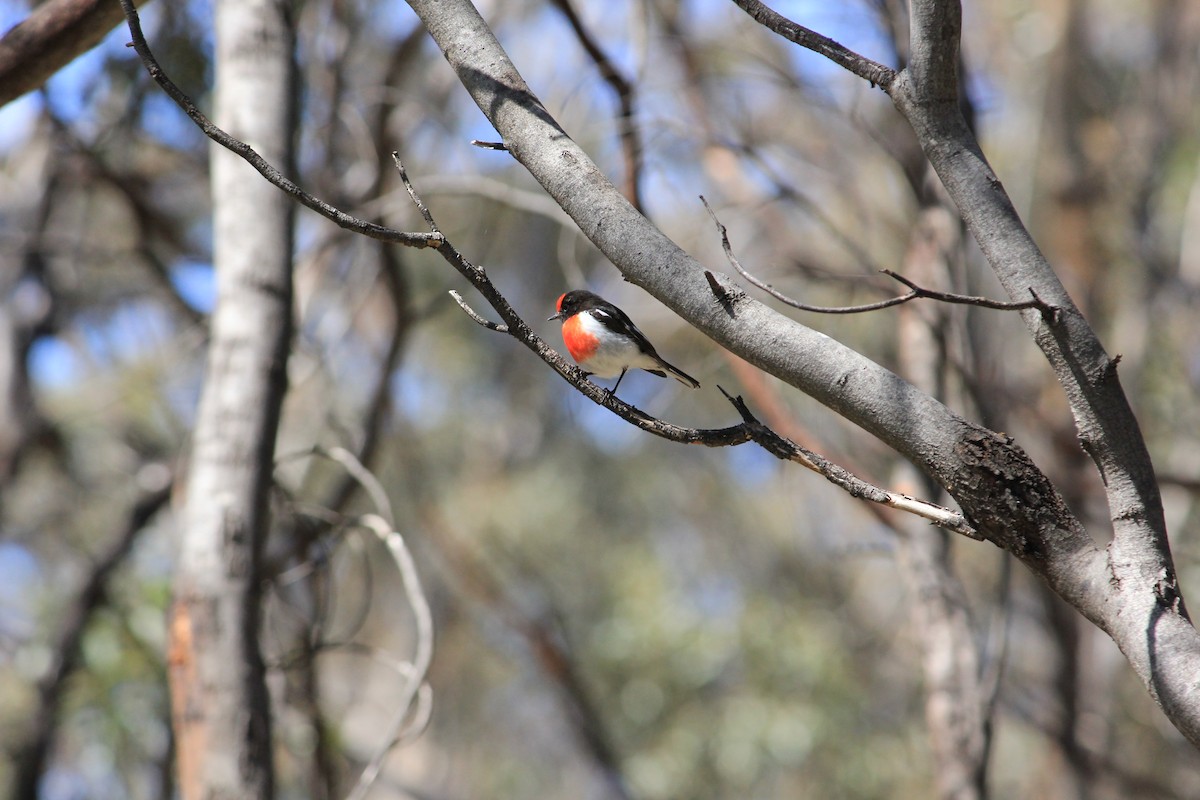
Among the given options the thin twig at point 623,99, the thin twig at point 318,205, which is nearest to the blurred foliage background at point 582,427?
the thin twig at point 623,99

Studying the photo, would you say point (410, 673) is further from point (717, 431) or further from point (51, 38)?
point (51, 38)

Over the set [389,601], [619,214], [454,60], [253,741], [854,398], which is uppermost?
[389,601]

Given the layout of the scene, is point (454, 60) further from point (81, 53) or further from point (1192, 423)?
point (1192, 423)

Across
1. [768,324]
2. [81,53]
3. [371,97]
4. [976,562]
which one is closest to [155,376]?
[371,97]

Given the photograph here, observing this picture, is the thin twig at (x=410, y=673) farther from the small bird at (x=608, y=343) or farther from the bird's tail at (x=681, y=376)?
the bird's tail at (x=681, y=376)

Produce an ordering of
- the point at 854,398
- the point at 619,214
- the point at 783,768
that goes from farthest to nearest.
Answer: the point at 783,768 < the point at 619,214 < the point at 854,398

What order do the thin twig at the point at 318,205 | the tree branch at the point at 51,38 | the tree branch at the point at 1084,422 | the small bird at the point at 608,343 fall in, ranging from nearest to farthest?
the tree branch at the point at 1084,422 → the thin twig at the point at 318,205 → the tree branch at the point at 51,38 → the small bird at the point at 608,343

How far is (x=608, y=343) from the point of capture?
127 inches

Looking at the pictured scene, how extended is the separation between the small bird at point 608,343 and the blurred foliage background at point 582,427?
291mm

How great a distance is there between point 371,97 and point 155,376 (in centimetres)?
208

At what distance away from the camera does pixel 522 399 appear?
1059cm

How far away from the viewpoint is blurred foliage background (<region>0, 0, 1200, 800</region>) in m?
4.60

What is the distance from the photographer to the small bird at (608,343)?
3.22 meters

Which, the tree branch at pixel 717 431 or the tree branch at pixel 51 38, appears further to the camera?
the tree branch at pixel 51 38
